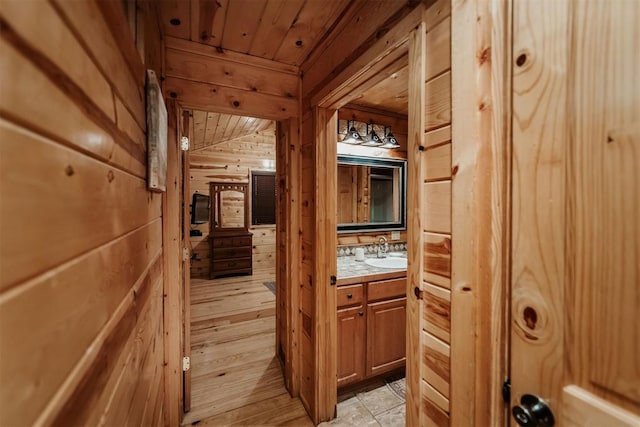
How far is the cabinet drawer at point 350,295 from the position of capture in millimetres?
1916

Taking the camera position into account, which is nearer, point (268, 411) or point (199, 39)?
point (199, 39)

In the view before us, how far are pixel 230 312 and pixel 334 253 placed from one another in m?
2.46

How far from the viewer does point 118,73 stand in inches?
27.9

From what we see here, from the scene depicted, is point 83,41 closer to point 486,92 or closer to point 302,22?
point 486,92

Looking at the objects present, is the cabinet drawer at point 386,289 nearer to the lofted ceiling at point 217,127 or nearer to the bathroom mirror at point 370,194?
the bathroom mirror at point 370,194

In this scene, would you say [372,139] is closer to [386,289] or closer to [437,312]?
[386,289]

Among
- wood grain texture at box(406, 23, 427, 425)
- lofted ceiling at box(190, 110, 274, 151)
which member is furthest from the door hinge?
lofted ceiling at box(190, 110, 274, 151)

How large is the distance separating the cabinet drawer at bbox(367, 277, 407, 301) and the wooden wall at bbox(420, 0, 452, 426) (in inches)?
42.8

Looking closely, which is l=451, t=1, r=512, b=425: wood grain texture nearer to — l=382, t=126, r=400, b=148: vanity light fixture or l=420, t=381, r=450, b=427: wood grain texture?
l=420, t=381, r=450, b=427: wood grain texture

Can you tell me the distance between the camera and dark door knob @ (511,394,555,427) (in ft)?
2.04

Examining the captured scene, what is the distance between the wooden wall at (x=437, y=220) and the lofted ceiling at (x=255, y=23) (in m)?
0.80

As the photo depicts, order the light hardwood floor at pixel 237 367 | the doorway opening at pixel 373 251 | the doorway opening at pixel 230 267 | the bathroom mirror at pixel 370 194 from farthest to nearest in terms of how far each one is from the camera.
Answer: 1. the bathroom mirror at pixel 370 194
2. the doorway opening at pixel 230 267
3. the doorway opening at pixel 373 251
4. the light hardwood floor at pixel 237 367

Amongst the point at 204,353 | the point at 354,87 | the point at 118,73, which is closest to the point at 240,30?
the point at 354,87

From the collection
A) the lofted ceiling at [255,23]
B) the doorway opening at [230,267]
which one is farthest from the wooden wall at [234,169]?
the lofted ceiling at [255,23]
